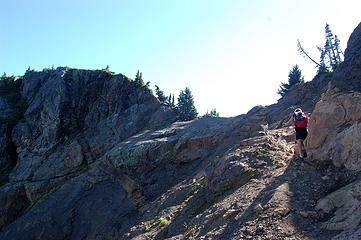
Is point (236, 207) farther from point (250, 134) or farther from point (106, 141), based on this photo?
point (106, 141)

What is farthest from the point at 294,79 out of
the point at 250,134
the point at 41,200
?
the point at 41,200

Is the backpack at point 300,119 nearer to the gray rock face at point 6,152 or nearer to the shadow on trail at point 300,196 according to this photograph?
the shadow on trail at point 300,196

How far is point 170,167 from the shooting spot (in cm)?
2048

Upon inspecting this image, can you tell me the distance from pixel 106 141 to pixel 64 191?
547 cm

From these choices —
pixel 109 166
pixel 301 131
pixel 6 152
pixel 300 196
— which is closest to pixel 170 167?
pixel 109 166

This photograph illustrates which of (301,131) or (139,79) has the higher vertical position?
(139,79)

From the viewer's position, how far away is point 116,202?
19.3 m

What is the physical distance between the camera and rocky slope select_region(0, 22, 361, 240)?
29.9 feet

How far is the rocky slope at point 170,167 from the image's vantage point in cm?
910

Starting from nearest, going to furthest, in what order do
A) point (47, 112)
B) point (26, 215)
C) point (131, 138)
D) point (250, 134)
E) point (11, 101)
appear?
1. point (250, 134)
2. point (26, 215)
3. point (131, 138)
4. point (47, 112)
5. point (11, 101)

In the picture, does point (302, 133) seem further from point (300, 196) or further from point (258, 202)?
point (258, 202)

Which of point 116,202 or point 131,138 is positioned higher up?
point 131,138

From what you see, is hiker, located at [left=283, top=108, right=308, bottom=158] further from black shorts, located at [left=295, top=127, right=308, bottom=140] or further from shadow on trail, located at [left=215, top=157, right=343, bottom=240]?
shadow on trail, located at [left=215, top=157, right=343, bottom=240]

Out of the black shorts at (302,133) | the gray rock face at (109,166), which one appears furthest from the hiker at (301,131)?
the gray rock face at (109,166)
